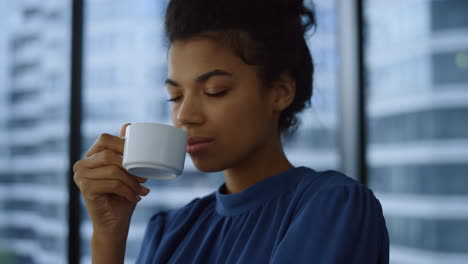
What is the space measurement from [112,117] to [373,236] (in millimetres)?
1332

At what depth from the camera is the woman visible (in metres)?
0.68

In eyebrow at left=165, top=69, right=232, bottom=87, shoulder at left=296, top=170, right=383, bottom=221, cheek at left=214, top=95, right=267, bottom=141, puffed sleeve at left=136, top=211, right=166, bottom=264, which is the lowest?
puffed sleeve at left=136, top=211, right=166, bottom=264

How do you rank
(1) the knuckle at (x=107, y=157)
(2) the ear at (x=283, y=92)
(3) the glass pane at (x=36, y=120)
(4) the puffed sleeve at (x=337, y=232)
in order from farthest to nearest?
(3) the glass pane at (x=36, y=120) → (2) the ear at (x=283, y=92) → (1) the knuckle at (x=107, y=157) → (4) the puffed sleeve at (x=337, y=232)

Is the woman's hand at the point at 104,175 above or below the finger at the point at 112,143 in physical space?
below

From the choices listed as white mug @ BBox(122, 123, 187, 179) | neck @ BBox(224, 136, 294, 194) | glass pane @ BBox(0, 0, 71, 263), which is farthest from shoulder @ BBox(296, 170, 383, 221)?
glass pane @ BBox(0, 0, 71, 263)

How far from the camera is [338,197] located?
0.65 m

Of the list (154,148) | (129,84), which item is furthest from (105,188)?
(129,84)

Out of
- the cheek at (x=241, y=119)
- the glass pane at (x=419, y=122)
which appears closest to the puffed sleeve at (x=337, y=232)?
the cheek at (x=241, y=119)

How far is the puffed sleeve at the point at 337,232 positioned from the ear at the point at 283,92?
10.0 inches

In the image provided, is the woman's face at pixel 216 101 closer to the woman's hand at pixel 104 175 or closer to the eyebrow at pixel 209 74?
the eyebrow at pixel 209 74

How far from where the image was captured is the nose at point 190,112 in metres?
0.75

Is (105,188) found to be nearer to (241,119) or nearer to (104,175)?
(104,175)

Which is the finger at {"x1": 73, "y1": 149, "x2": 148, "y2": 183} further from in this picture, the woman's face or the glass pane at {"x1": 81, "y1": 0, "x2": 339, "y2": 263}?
the glass pane at {"x1": 81, "y1": 0, "x2": 339, "y2": 263}

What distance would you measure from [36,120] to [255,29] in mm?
1215
